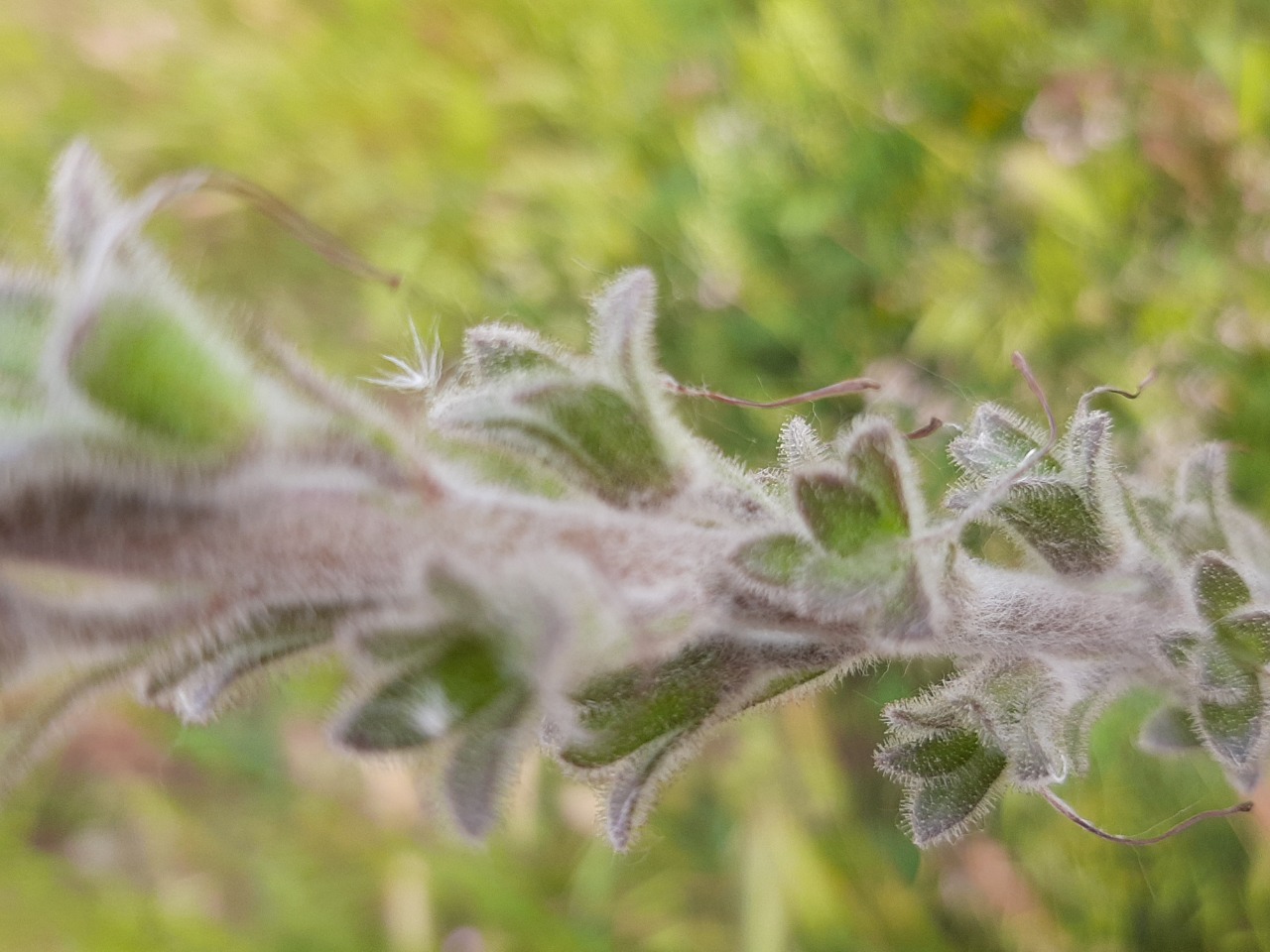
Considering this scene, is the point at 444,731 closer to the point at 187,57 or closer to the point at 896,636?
the point at 896,636

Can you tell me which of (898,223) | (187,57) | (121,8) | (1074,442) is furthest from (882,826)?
(121,8)

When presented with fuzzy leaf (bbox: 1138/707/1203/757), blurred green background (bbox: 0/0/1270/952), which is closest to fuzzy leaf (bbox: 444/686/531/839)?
fuzzy leaf (bbox: 1138/707/1203/757)

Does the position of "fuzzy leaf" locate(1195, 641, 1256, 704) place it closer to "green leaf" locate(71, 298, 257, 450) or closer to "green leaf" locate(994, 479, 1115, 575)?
"green leaf" locate(994, 479, 1115, 575)

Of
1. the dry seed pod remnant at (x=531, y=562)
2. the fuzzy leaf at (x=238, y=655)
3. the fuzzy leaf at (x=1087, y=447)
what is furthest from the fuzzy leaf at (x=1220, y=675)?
the fuzzy leaf at (x=238, y=655)

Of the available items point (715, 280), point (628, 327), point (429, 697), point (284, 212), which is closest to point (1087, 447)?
point (628, 327)

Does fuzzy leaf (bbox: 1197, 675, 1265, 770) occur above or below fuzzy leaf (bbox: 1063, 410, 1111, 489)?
below

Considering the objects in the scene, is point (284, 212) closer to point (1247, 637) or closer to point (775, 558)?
point (775, 558)
